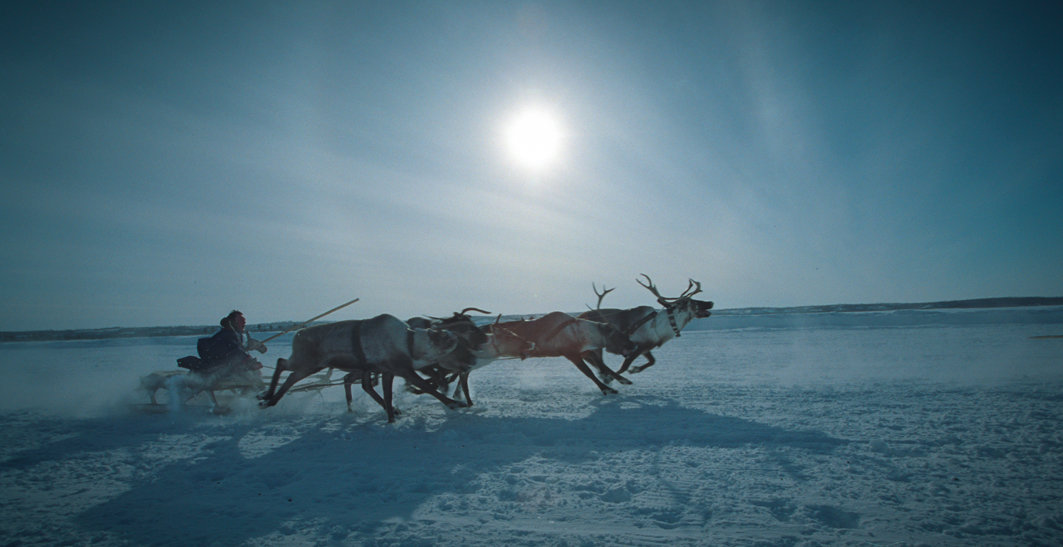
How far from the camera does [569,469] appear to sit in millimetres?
4969

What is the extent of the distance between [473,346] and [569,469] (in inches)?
155

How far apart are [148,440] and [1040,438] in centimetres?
1270

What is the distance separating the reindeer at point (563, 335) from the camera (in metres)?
9.91

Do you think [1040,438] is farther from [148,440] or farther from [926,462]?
[148,440]

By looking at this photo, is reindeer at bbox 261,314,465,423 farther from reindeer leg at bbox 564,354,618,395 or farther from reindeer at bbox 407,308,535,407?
reindeer leg at bbox 564,354,618,395

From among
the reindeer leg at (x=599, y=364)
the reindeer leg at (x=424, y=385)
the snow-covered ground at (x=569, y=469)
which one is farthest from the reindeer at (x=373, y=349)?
the reindeer leg at (x=599, y=364)

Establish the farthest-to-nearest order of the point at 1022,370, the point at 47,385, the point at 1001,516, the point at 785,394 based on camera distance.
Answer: the point at 47,385 → the point at 1022,370 → the point at 785,394 → the point at 1001,516

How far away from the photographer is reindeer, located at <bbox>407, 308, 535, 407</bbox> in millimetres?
8453

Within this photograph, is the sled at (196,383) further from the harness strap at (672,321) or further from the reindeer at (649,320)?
the harness strap at (672,321)

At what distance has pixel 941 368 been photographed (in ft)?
37.2

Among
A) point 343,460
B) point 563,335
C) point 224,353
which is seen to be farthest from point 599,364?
point 224,353

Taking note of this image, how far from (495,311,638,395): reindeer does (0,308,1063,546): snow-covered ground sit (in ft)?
3.29

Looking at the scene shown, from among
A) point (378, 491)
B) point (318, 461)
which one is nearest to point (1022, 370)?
point (378, 491)

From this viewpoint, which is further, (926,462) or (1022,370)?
(1022,370)
